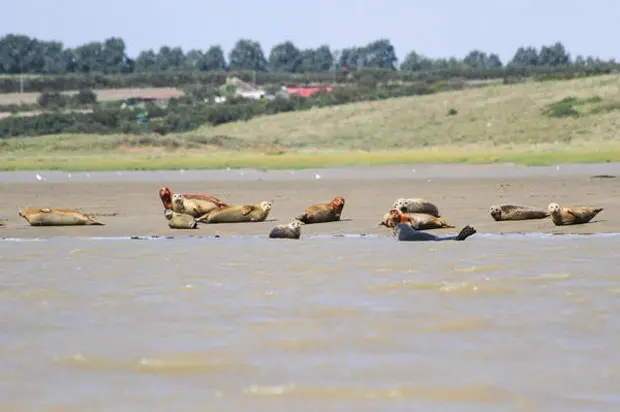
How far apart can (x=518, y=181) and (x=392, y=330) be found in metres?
17.5

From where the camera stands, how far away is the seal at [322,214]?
17.0 m

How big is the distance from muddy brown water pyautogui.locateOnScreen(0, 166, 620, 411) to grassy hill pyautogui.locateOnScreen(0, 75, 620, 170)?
68.3 ft

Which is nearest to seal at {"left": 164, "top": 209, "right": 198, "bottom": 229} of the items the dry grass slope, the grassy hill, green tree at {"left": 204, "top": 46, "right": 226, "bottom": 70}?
the grassy hill

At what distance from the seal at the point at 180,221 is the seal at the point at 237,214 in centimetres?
59

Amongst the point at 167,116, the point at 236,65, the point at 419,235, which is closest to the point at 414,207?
the point at 419,235

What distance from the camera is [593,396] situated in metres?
6.62

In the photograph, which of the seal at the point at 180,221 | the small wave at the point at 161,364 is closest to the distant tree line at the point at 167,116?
the seal at the point at 180,221

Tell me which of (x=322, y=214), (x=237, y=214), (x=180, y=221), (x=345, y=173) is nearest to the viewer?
(x=180, y=221)


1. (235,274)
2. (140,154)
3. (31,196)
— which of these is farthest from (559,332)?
(140,154)

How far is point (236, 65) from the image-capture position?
174 metres

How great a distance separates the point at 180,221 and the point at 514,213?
4.26m

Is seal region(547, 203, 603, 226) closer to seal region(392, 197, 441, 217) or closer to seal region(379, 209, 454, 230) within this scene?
seal region(379, 209, 454, 230)

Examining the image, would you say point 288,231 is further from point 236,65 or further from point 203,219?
point 236,65

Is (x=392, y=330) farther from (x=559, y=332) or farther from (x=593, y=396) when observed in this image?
(x=593, y=396)
